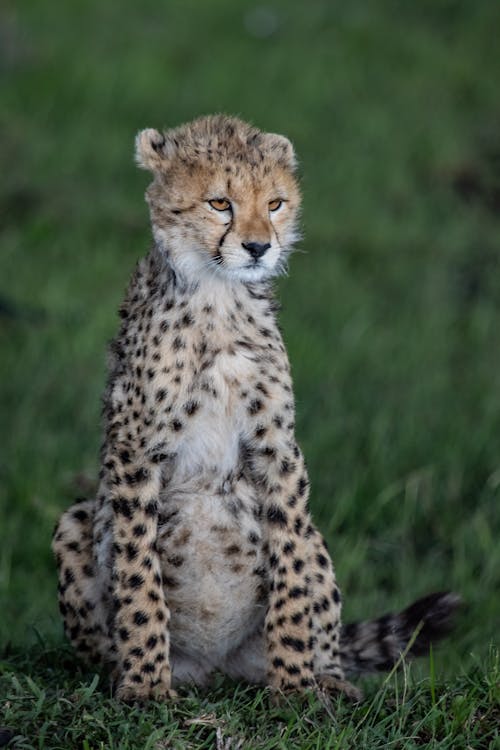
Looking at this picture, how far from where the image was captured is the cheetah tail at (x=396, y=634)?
4031 millimetres

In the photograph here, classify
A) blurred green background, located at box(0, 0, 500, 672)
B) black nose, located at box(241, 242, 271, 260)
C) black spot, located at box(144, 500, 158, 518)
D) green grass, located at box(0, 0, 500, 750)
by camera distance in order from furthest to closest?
blurred green background, located at box(0, 0, 500, 672) < black spot, located at box(144, 500, 158, 518) < green grass, located at box(0, 0, 500, 750) < black nose, located at box(241, 242, 271, 260)

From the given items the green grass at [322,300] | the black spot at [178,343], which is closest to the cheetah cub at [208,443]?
the black spot at [178,343]

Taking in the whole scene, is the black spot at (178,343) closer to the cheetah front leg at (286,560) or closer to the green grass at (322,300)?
the cheetah front leg at (286,560)

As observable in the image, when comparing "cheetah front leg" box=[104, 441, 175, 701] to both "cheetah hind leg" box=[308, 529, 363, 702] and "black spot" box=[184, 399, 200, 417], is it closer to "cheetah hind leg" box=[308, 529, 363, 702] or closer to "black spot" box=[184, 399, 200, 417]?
"black spot" box=[184, 399, 200, 417]

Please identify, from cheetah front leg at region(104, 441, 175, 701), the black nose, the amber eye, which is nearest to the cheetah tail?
cheetah front leg at region(104, 441, 175, 701)

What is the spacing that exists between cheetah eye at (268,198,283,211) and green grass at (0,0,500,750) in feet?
4.17

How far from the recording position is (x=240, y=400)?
3.69 m

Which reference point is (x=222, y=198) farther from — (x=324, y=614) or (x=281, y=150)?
(x=324, y=614)

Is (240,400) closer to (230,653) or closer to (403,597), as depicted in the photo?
(230,653)

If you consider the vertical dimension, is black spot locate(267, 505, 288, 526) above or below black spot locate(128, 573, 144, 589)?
above

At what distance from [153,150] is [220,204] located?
0.33m

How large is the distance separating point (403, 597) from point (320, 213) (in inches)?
139

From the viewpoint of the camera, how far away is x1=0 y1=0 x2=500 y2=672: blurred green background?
5469mm

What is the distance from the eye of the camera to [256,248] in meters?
3.52
